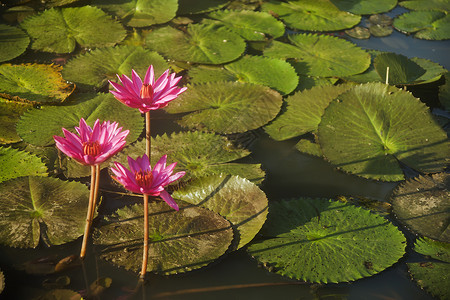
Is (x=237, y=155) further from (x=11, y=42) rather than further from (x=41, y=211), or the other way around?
(x=11, y=42)

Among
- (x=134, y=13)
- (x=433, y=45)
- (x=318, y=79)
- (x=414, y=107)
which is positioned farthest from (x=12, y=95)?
(x=433, y=45)

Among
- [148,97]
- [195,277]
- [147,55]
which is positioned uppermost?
[148,97]

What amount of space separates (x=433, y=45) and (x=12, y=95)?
11.6 ft

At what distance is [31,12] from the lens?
422cm

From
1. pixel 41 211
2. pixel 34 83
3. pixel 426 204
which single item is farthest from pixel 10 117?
pixel 426 204

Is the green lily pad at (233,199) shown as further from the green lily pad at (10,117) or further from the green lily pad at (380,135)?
the green lily pad at (10,117)

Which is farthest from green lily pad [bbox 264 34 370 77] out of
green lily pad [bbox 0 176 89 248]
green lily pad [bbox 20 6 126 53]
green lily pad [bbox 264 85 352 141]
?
green lily pad [bbox 0 176 89 248]

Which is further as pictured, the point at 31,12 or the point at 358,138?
the point at 31,12

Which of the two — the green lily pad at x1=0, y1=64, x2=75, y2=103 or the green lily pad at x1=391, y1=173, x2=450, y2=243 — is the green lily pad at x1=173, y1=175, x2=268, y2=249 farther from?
the green lily pad at x1=0, y1=64, x2=75, y2=103

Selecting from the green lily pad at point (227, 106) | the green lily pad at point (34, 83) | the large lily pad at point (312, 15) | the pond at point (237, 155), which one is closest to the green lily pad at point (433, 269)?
the pond at point (237, 155)

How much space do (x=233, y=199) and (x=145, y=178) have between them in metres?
0.76

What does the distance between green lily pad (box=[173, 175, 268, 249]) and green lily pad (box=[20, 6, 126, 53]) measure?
1.84 metres

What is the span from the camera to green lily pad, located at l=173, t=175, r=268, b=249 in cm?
239

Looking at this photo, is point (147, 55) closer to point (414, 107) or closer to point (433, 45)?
point (414, 107)
